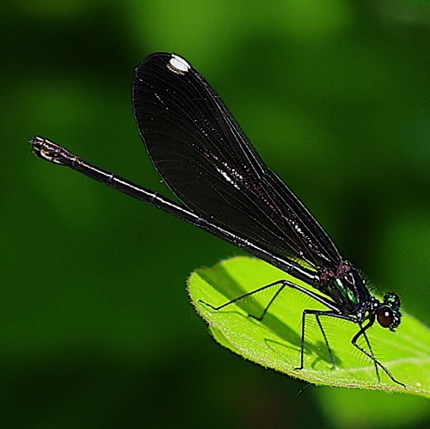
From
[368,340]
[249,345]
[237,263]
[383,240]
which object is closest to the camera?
[249,345]

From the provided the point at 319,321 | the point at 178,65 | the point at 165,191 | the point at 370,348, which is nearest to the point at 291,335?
the point at 319,321

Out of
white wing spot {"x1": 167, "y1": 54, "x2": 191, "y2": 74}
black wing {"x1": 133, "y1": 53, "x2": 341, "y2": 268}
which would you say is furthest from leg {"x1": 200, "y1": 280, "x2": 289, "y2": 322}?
white wing spot {"x1": 167, "y1": 54, "x2": 191, "y2": 74}

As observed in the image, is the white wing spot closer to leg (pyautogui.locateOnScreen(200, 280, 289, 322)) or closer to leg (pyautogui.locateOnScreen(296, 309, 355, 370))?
leg (pyautogui.locateOnScreen(200, 280, 289, 322))

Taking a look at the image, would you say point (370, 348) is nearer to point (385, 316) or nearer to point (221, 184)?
point (385, 316)

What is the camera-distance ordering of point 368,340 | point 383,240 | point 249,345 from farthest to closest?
point 383,240 < point 368,340 < point 249,345

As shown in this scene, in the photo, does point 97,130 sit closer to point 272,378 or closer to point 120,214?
point 120,214

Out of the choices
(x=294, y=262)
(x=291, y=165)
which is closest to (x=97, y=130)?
(x=291, y=165)

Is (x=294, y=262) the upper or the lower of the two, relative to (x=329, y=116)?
lower
